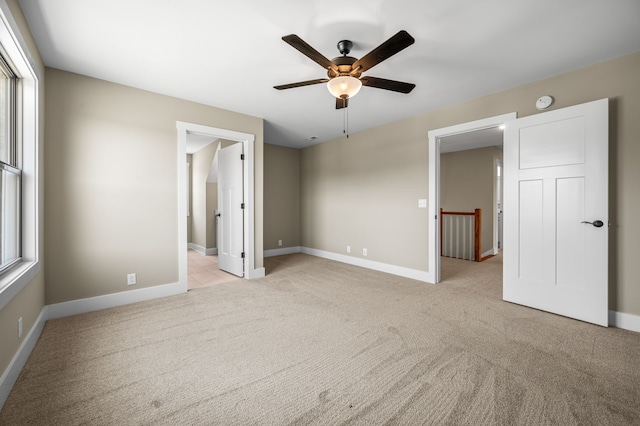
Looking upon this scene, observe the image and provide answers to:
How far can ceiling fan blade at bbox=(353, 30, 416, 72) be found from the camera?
169 centimetres

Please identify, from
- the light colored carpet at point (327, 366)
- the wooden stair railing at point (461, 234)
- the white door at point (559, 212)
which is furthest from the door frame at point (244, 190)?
the wooden stair railing at point (461, 234)

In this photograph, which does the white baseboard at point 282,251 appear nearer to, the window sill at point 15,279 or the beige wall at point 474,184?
the beige wall at point 474,184

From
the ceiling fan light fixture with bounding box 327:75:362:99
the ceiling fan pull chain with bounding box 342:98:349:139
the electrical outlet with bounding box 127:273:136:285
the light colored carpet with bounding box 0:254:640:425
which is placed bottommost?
the light colored carpet with bounding box 0:254:640:425

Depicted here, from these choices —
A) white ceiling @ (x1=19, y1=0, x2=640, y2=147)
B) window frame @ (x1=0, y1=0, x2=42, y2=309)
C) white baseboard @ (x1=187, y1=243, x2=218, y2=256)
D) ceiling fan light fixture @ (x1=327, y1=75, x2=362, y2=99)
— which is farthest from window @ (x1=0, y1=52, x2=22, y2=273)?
white baseboard @ (x1=187, y1=243, x2=218, y2=256)

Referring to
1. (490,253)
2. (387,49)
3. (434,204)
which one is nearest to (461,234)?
(490,253)

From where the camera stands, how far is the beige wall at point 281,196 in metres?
6.02

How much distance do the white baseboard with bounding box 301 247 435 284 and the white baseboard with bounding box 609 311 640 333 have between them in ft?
5.74

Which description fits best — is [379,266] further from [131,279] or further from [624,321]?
[131,279]

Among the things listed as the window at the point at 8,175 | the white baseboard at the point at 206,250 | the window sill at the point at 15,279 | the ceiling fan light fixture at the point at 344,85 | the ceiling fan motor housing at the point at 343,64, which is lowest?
the white baseboard at the point at 206,250

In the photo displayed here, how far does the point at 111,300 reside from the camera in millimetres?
3002

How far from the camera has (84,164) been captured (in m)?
2.88

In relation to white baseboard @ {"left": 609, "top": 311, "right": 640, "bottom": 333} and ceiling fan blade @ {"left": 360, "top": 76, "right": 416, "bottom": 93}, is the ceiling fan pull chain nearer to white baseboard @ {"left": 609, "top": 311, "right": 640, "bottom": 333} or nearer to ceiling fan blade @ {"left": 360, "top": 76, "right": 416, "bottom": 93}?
ceiling fan blade @ {"left": 360, "top": 76, "right": 416, "bottom": 93}

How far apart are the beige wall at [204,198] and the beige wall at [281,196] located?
4.10 ft

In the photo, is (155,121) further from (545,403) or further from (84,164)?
(545,403)
